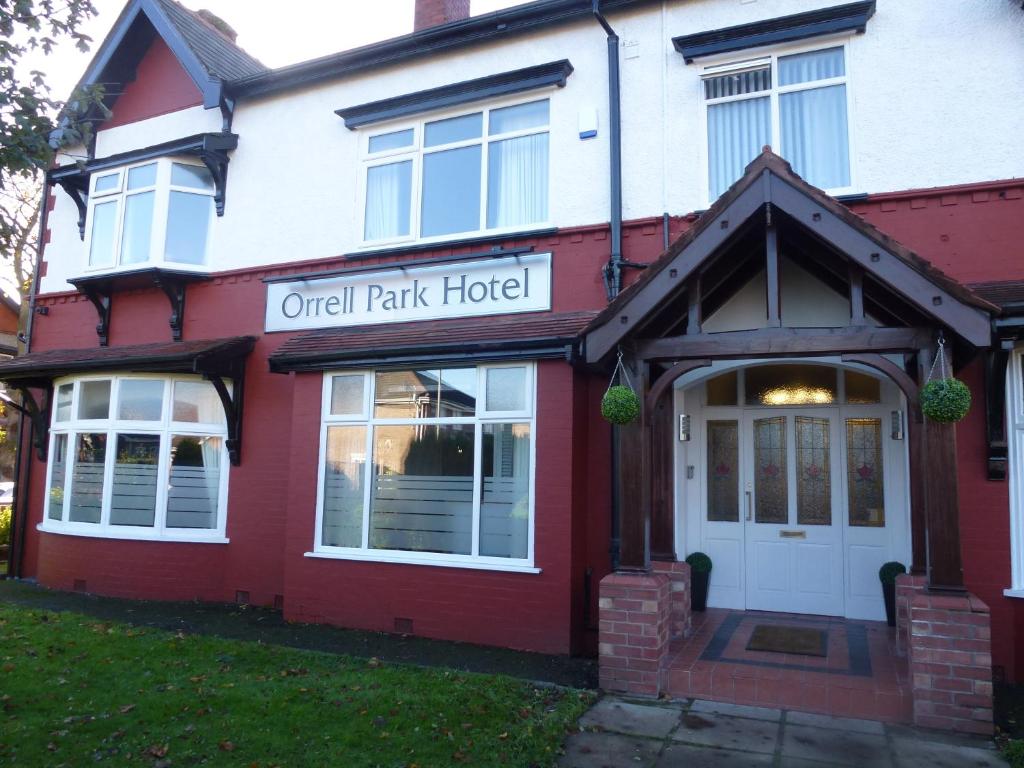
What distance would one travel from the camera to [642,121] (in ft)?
27.7

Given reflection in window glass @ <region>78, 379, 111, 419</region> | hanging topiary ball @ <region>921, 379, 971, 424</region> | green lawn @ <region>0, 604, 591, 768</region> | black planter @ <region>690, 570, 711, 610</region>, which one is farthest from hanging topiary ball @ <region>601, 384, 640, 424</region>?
reflection in window glass @ <region>78, 379, 111, 419</region>

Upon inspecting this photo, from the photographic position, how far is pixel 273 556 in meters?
9.78

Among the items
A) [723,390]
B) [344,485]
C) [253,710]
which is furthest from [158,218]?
[723,390]

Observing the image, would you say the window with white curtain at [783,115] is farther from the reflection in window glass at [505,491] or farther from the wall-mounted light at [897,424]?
the reflection in window glass at [505,491]

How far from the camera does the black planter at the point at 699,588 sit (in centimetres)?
818

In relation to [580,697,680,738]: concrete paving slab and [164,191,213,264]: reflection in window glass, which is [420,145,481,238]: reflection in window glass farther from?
[580,697,680,738]: concrete paving slab

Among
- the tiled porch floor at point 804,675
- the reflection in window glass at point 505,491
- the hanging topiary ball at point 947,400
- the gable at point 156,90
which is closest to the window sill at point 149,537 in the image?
the reflection in window glass at point 505,491

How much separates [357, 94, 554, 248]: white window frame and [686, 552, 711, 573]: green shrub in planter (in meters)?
3.89

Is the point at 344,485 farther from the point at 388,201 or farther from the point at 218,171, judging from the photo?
the point at 218,171

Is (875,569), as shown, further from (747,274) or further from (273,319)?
(273,319)

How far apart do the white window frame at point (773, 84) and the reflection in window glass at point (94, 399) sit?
26.7 ft

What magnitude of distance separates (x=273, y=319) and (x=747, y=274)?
5.98 metres

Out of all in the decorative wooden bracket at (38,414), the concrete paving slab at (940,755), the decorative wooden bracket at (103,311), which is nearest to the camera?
the concrete paving slab at (940,755)

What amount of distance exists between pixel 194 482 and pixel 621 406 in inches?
259
